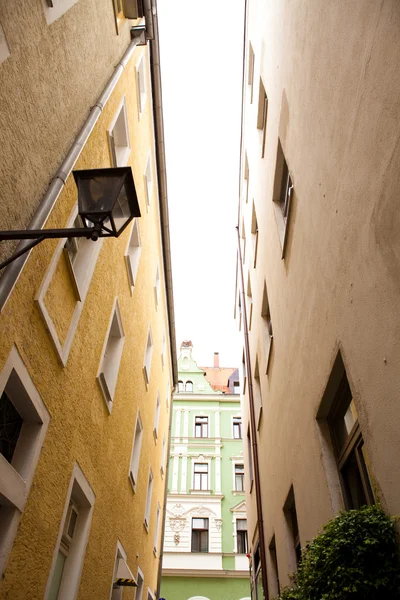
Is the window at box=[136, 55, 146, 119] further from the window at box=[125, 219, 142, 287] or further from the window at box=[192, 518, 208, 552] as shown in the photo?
the window at box=[192, 518, 208, 552]

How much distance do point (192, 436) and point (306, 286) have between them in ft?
78.5

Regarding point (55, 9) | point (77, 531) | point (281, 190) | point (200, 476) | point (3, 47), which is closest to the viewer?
point (3, 47)

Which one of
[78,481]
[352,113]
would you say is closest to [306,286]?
[352,113]

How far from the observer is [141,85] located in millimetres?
11688

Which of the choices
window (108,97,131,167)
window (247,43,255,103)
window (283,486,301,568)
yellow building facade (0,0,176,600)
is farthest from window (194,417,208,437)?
window (108,97,131,167)

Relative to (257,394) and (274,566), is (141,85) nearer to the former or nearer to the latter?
(257,394)

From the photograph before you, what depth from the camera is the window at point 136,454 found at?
1041 centimetres

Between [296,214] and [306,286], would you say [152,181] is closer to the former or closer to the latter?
[296,214]

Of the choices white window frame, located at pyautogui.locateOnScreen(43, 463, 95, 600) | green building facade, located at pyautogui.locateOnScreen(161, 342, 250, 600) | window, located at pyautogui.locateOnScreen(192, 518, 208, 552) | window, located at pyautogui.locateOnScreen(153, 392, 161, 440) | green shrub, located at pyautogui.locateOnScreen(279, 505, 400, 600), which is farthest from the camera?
window, located at pyautogui.locateOnScreen(192, 518, 208, 552)

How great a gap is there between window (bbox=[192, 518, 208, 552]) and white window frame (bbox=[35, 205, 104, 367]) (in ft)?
70.6

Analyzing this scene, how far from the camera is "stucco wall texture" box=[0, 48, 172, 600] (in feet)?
15.8

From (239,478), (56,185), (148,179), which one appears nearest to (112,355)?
(56,185)

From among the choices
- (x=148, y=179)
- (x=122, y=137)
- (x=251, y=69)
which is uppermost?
(x=251, y=69)

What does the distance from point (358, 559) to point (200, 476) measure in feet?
81.6
